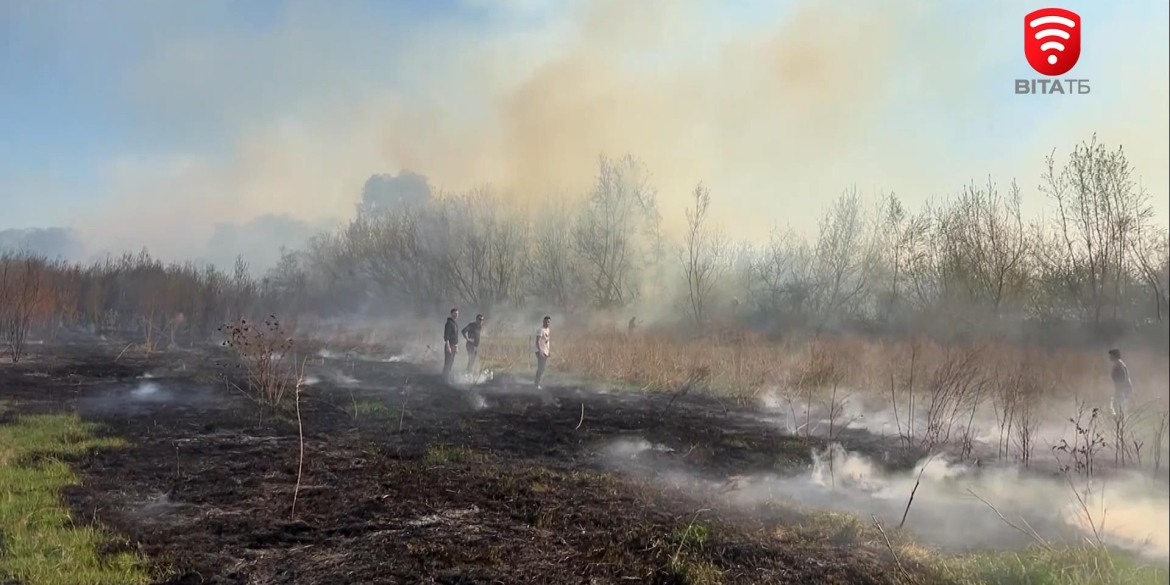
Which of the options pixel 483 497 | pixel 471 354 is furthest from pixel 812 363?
pixel 483 497

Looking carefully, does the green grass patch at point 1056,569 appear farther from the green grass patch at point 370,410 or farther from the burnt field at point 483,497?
the green grass patch at point 370,410

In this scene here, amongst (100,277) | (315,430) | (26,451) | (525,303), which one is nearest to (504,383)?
(315,430)

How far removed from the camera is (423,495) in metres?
6.09

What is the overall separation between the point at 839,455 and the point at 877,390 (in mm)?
4953

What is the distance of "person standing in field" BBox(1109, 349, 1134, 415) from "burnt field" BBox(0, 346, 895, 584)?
456 centimetres

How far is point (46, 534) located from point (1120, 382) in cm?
1250

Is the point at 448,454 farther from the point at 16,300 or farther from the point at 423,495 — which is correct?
the point at 16,300

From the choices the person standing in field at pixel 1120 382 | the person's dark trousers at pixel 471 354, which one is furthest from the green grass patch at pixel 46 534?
the person standing in field at pixel 1120 382

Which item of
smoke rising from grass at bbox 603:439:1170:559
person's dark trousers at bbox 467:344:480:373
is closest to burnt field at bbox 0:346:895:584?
smoke rising from grass at bbox 603:439:1170:559

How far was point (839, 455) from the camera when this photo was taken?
900 cm

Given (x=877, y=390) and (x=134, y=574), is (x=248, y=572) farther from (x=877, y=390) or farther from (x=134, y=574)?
(x=877, y=390)

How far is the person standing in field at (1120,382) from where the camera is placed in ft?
30.1

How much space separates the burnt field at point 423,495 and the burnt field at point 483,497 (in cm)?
2

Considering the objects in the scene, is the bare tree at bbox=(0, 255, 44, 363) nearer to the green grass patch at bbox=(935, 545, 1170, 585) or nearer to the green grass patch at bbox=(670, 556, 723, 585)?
the green grass patch at bbox=(670, 556, 723, 585)
